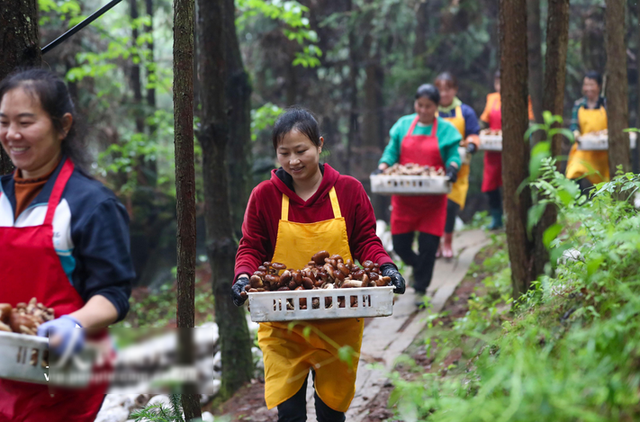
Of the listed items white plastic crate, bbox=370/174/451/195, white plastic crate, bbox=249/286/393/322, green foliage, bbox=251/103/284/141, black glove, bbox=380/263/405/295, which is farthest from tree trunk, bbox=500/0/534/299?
green foliage, bbox=251/103/284/141

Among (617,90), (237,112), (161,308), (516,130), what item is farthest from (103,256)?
(161,308)

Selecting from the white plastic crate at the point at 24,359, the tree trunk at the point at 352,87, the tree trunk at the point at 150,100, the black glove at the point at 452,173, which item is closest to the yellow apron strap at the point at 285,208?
the white plastic crate at the point at 24,359

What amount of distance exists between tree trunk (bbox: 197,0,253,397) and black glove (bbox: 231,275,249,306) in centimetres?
250

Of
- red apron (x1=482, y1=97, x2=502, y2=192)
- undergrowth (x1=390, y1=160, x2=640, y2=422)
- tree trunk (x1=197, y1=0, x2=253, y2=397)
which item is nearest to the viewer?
undergrowth (x1=390, y1=160, x2=640, y2=422)

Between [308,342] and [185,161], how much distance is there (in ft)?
3.92

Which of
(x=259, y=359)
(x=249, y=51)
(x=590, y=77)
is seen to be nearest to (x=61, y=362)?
(x=259, y=359)

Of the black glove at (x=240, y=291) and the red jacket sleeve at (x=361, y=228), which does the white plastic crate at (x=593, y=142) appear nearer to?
the red jacket sleeve at (x=361, y=228)

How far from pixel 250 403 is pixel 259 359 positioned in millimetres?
864

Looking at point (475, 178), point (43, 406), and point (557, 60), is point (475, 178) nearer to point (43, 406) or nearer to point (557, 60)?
point (557, 60)

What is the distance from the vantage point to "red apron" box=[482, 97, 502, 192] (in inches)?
380

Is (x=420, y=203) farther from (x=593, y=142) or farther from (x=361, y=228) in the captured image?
(x=361, y=228)

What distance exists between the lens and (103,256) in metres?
2.48

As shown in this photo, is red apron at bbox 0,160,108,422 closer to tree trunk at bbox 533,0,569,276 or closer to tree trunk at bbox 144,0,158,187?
tree trunk at bbox 533,0,569,276

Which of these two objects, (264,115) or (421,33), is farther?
(421,33)
